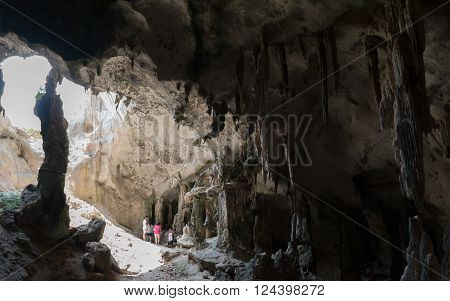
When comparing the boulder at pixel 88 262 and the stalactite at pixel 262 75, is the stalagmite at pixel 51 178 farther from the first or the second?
the stalactite at pixel 262 75

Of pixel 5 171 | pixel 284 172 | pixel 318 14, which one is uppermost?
pixel 318 14

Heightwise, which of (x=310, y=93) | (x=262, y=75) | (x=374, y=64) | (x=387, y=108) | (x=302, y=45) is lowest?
(x=387, y=108)

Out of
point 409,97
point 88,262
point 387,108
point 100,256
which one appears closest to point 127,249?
point 100,256

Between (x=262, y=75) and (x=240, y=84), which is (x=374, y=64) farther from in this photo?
(x=240, y=84)

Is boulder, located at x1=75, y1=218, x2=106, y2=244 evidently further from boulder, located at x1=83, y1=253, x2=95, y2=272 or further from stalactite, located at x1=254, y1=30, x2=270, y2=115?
stalactite, located at x1=254, y1=30, x2=270, y2=115

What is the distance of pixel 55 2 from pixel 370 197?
10675 mm

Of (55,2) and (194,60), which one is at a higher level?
(55,2)

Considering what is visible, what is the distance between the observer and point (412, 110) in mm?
5879

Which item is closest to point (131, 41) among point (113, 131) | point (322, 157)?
point (322, 157)

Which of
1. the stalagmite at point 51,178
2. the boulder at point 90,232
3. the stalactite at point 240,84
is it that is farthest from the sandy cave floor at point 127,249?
the stalactite at point 240,84

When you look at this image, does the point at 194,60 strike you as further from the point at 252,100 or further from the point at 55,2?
the point at 55,2

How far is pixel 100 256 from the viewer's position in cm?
1095

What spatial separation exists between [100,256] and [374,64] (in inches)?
343

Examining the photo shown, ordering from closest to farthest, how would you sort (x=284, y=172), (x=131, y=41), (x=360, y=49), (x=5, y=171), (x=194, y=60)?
1. (x=360, y=49)
2. (x=131, y=41)
3. (x=194, y=60)
4. (x=284, y=172)
5. (x=5, y=171)
